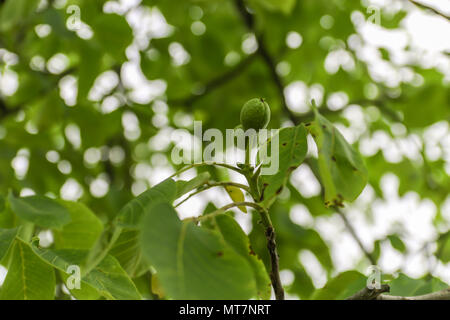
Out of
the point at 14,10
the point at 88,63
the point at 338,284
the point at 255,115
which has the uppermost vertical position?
the point at 14,10

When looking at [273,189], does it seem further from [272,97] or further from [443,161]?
[443,161]

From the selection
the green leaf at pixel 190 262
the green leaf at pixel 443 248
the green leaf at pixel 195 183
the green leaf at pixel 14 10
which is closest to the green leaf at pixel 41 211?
the green leaf at pixel 195 183

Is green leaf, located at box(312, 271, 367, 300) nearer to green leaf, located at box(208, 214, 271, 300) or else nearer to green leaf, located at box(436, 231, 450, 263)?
green leaf, located at box(208, 214, 271, 300)

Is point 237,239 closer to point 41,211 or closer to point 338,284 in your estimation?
point 338,284

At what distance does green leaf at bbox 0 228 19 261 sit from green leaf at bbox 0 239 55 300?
0.03 metres

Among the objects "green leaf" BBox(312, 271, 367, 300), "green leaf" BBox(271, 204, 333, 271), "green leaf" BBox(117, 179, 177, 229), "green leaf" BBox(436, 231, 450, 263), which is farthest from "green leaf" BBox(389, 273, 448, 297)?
"green leaf" BBox(271, 204, 333, 271)

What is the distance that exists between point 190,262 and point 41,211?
54 cm

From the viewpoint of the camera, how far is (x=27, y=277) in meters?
0.89

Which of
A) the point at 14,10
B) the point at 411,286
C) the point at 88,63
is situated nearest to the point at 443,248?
the point at 411,286

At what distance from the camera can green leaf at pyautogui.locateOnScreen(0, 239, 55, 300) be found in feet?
2.88

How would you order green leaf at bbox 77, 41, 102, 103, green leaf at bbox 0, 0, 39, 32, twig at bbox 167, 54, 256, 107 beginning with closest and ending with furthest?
green leaf at bbox 0, 0, 39, 32, green leaf at bbox 77, 41, 102, 103, twig at bbox 167, 54, 256, 107

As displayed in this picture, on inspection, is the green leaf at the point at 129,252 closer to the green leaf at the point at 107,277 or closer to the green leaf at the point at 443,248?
the green leaf at the point at 107,277

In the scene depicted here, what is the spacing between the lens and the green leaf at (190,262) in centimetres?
57

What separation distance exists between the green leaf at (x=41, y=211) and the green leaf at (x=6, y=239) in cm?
13
